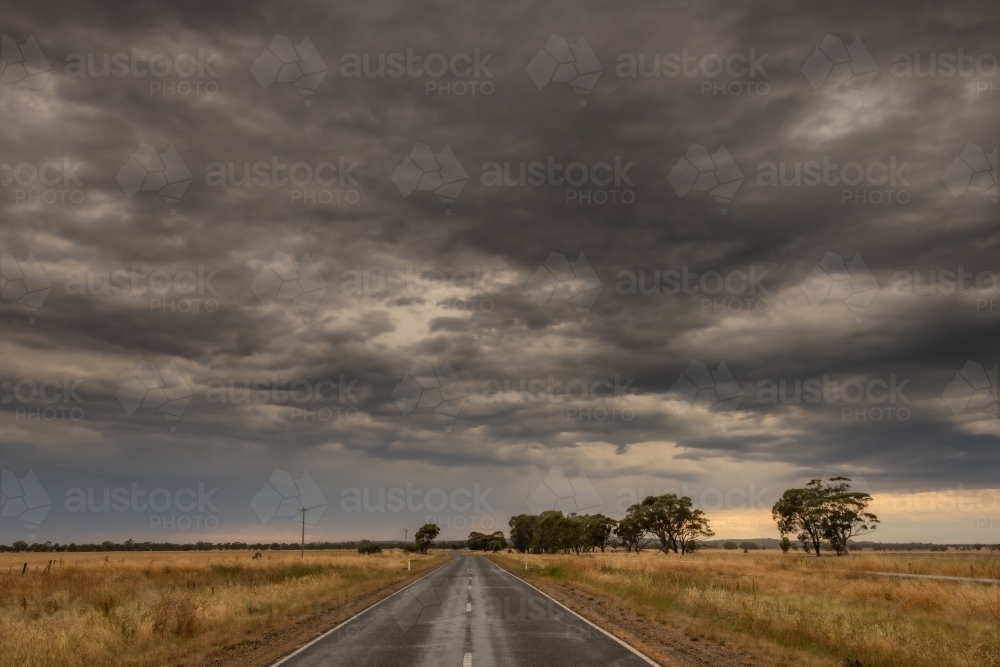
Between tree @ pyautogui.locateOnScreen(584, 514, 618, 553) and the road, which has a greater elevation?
the road

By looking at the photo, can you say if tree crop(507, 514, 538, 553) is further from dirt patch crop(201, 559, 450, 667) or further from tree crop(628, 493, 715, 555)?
dirt patch crop(201, 559, 450, 667)

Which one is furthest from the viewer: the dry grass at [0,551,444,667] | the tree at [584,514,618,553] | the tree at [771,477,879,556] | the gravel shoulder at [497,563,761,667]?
the tree at [584,514,618,553]

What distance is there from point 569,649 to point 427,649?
3.07 meters

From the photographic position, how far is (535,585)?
35.4 meters

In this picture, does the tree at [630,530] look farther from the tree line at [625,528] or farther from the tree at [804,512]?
the tree at [804,512]

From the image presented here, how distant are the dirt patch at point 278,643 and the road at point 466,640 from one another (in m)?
0.47

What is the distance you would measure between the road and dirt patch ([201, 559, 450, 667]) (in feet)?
1.55

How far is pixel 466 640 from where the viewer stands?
47.9ft

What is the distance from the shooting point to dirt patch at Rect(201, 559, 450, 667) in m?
13.1

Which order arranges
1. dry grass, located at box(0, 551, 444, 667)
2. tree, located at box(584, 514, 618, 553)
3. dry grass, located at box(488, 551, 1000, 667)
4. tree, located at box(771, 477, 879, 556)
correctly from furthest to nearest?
tree, located at box(584, 514, 618, 553), tree, located at box(771, 477, 879, 556), dry grass, located at box(0, 551, 444, 667), dry grass, located at box(488, 551, 1000, 667)

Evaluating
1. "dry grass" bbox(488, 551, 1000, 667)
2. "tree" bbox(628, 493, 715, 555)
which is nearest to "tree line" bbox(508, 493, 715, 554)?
"tree" bbox(628, 493, 715, 555)

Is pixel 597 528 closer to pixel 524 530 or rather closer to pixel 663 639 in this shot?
pixel 524 530

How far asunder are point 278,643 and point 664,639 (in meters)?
9.57

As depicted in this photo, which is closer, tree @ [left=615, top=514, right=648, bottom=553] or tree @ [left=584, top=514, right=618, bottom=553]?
tree @ [left=615, top=514, right=648, bottom=553]
